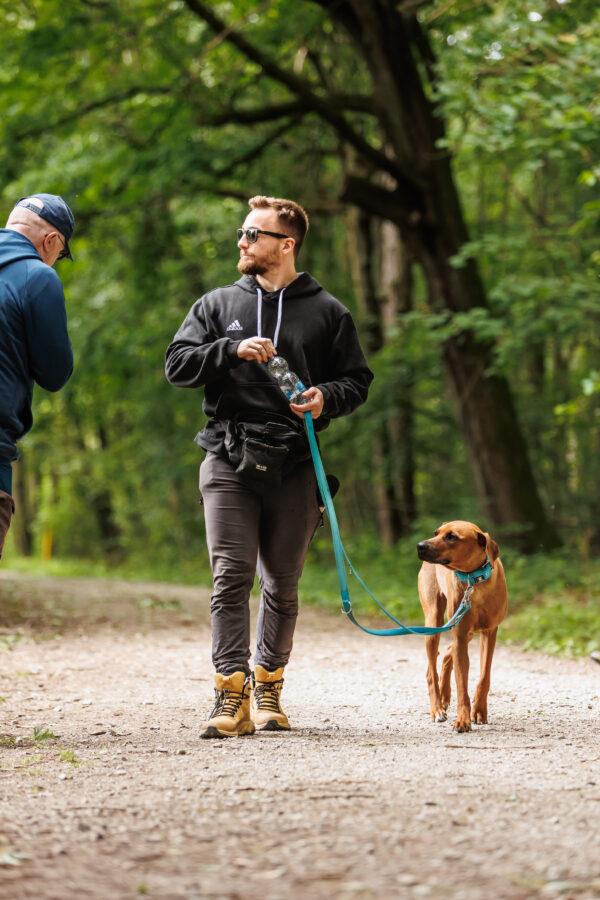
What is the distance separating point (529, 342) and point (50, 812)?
10.9 meters

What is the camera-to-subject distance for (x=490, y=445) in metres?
14.0

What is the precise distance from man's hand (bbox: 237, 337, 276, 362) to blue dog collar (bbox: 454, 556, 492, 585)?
4.75 feet

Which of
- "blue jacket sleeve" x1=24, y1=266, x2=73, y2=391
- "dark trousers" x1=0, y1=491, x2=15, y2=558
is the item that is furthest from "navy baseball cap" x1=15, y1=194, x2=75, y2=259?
"dark trousers" x1=0, y1=491, x2=15, y2=558

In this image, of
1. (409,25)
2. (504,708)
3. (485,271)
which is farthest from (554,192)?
(504,708)

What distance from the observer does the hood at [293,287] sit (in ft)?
17.3

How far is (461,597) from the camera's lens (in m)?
5.16

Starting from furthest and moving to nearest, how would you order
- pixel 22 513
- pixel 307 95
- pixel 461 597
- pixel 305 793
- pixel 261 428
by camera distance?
1. pixel 22 513
2. pixel 307 95
3. pixel 461 597
4. pixel 261 428
5. pixel 305 793

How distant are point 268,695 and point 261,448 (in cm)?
130

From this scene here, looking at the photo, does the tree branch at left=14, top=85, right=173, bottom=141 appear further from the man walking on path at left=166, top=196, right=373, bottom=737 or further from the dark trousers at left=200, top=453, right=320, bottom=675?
the dark trousers at left=200, top=453, right=320, bottom=675

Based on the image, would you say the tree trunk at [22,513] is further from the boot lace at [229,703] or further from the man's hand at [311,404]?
the man's hand at [311,404]

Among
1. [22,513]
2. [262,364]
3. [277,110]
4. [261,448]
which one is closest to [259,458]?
[261,448]

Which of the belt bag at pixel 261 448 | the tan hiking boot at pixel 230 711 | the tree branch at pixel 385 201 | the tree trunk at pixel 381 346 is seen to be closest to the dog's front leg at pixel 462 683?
the tan hiking boot at pixel 230 711

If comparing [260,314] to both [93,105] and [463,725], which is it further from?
[93,105]

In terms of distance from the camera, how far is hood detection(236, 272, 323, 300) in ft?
17.3
